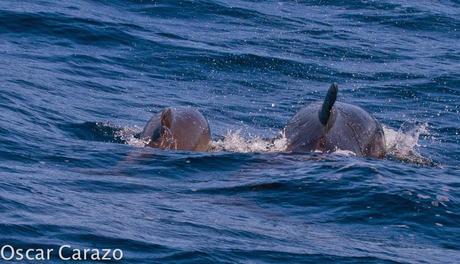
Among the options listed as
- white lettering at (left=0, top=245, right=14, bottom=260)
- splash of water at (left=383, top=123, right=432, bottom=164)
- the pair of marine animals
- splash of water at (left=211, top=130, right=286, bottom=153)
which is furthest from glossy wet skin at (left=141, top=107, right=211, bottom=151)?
white lettering at (left=0, top=245, right=14, bottom=260)

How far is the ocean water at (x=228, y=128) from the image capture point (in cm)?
1181

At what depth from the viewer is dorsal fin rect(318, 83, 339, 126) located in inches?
606

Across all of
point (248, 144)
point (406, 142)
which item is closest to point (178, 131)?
point (248, 144)

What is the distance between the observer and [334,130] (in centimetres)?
1622

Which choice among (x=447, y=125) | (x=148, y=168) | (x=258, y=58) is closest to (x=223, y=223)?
(x=148, y=168)

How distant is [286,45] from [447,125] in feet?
19.9

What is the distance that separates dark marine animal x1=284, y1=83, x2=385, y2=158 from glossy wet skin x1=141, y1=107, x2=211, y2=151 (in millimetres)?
1124

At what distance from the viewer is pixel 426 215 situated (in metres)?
12.9

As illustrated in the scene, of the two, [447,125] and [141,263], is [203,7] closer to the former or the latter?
[447,125]

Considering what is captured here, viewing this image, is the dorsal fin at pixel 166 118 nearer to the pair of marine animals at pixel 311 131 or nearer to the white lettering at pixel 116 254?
the pair of marine animals at pixel 311 131

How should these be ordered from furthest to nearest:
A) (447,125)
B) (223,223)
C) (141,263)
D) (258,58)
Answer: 1. (258,58)
2. (447,125)
3. (223,223)
4. (141,263)

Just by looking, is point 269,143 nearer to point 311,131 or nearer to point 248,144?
point 248,144

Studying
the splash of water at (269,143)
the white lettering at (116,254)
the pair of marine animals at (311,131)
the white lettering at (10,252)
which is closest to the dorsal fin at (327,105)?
the pair of marine animals at (311,131)

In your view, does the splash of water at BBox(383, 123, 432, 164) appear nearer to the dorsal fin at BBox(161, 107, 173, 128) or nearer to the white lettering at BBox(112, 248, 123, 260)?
the dorsal fin at BBox(161, 107, 173, 128)
